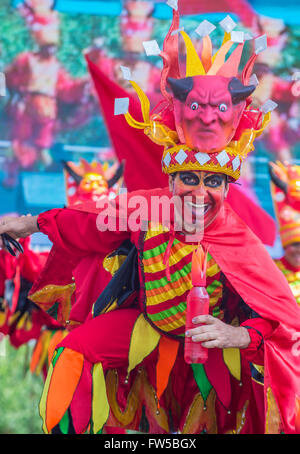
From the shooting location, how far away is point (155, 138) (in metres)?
3.22

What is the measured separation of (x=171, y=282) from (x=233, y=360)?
0.53 m

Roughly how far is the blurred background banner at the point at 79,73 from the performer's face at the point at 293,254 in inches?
97.6

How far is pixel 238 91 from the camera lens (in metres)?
3.05

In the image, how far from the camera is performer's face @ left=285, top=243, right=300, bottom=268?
4.75 m

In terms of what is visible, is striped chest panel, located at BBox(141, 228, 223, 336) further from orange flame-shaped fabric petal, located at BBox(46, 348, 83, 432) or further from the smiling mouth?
orange flame-shaped fabric petal, located at BBox(46, 348, 83, 432)

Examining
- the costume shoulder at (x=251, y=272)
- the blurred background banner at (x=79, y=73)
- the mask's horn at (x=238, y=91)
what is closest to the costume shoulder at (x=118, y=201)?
the costume shoulder at (x=251, y=272)

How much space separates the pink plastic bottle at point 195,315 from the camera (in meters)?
2.84

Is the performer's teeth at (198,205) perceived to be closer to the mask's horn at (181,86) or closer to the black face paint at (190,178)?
the black face paint at (190,178)

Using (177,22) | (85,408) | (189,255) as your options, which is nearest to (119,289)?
(189,255)

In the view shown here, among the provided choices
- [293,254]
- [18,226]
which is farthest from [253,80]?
[293,254]

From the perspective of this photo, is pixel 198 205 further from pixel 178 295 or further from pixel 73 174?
pixel 73 174

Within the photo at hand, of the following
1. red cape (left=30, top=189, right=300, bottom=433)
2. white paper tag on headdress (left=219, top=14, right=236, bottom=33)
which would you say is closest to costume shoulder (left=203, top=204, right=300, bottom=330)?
red cape (left=30, top=189, right=300, bottom=433)

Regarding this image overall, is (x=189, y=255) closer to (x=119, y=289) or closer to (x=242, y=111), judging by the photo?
(x=119, y=289)

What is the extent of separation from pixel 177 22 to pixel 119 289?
1.29 metres
